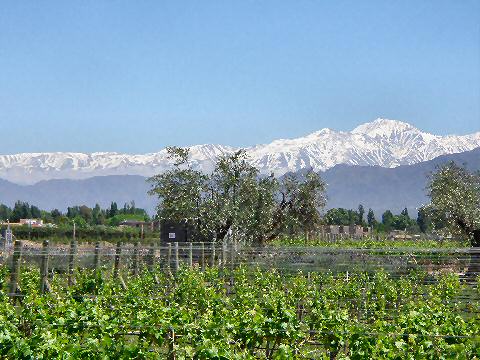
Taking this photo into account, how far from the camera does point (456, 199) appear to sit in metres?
40.8

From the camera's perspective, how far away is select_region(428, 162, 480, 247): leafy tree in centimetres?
4022

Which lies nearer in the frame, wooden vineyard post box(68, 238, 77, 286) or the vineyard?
the vineyard

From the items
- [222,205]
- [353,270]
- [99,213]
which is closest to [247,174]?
[222,205]

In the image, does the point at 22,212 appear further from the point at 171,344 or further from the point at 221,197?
the point at 171,344

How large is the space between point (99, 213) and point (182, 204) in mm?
137443

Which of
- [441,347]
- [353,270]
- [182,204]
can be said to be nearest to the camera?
[441,347]

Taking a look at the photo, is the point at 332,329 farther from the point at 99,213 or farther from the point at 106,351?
the point at 99,213

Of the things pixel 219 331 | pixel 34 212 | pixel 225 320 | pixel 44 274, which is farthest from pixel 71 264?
pixel 34 212

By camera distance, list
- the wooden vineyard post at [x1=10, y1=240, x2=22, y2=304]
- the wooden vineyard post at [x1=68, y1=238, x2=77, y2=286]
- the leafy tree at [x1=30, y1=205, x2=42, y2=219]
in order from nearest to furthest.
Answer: the wooden vineyard post at [x1=10, y1=240, x2=22, y2=304]
the wooden vineyard post at [x1=68, y1=238, x2=77, y2=286]
the leafy tree at [x1=30, y1=205, x2=42, y2=219]

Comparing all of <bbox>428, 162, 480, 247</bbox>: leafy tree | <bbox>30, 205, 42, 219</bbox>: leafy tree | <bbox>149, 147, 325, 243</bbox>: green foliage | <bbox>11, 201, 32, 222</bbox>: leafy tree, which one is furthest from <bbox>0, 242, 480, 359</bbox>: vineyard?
<bbox>30, 205, 42, 219</bbox>: leafy tree

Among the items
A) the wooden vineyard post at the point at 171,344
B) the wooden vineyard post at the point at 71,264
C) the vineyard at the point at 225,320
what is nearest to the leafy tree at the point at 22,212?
the wooden vineyard post at the point at 71,264

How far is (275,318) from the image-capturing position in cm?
1126

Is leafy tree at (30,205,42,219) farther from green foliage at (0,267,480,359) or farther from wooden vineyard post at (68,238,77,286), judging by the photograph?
green foliage at (0,267,480,359)

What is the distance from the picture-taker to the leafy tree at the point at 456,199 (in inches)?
1583
